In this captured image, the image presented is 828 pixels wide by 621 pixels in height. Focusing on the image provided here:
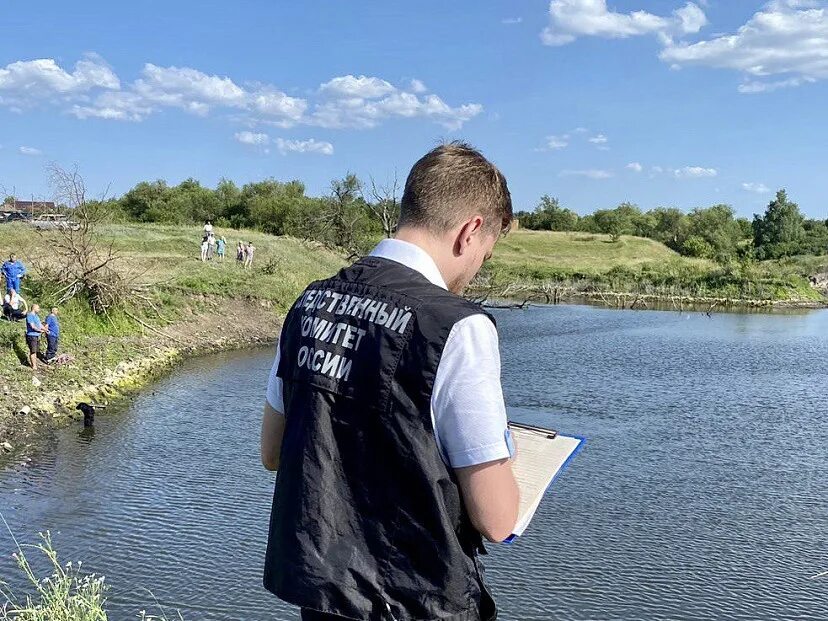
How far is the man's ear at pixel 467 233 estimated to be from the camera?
222 centimetres

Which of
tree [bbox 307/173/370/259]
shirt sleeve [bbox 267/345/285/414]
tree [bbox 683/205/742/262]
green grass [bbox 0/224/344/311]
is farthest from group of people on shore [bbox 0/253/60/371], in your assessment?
tree [bbox 683/205/742/262]

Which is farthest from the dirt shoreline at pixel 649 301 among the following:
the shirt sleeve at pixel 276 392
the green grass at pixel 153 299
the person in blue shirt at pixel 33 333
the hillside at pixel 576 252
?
the shirt sleeve at pixel 276 392

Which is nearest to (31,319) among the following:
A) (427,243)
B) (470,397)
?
(427,243)

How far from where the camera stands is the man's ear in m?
2.22

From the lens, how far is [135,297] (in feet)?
81.3

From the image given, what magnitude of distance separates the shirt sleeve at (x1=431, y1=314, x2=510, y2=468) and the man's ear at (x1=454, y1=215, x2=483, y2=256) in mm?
284

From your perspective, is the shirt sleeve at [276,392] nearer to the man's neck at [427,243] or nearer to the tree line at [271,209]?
the man's neck at [427,243]

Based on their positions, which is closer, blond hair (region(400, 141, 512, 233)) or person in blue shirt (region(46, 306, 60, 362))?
blond hair (region(400, 141, 512, 233))

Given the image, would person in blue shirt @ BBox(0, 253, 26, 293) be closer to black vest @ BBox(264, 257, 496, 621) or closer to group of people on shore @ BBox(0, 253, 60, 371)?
group of people on shore @ BBox(0, 253, 60, 371)

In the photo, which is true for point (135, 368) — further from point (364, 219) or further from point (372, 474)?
point (364, 219)

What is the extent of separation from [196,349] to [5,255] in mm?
8818

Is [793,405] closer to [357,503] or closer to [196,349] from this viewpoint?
[196,349]

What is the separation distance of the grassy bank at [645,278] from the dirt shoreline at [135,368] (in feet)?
68.7

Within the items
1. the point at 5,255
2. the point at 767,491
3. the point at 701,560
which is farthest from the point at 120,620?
the point at 5,255
